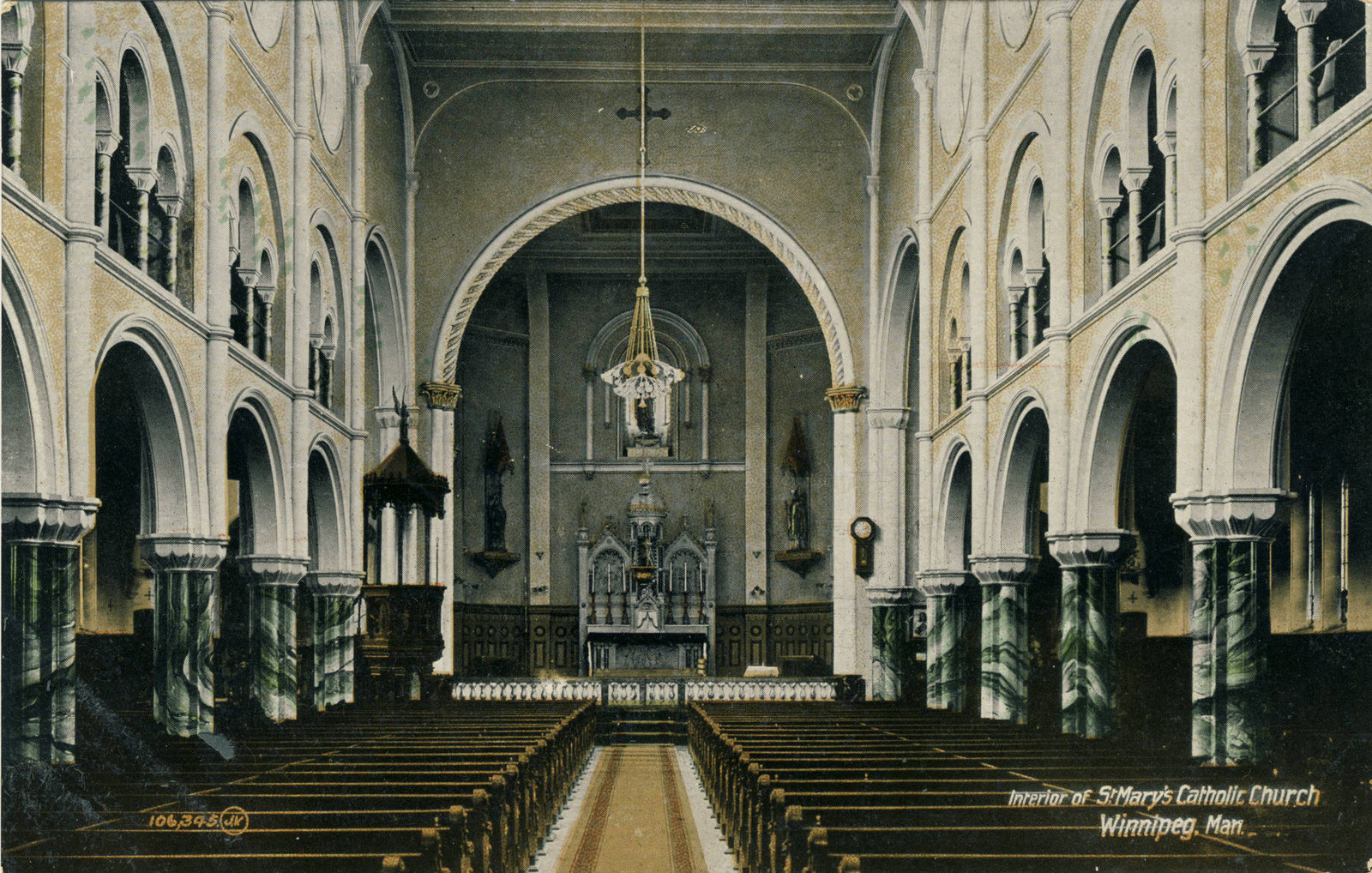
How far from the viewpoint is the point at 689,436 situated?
28.8 metres

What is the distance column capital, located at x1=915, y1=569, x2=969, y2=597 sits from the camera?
17.2m

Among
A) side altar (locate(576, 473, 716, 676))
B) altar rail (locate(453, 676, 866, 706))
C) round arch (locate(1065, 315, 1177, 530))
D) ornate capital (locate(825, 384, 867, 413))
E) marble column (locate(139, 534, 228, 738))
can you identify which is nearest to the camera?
round arch (locate(1065, 315, 1177, 530))

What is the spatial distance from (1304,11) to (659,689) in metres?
15.4

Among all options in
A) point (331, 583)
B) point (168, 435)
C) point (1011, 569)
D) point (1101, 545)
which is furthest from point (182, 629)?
point (1011, 569)

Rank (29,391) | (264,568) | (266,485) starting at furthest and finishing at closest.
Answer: (266,485) → (264,568) → (29,391)

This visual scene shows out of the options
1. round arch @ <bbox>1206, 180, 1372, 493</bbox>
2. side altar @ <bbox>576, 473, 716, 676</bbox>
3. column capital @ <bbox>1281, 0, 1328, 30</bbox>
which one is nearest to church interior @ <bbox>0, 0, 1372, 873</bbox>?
round arch @ <bbox>1206, 180, 1372, 493</bbox>

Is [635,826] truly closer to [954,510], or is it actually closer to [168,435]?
[168,435]

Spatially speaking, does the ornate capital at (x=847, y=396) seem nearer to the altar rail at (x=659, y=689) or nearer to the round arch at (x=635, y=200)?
the round arch at (x=635, y=200)

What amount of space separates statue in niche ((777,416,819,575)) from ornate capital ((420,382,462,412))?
26.9 ft

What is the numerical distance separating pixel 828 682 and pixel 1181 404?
1248cm

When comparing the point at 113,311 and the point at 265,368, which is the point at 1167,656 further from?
the point at 113,311

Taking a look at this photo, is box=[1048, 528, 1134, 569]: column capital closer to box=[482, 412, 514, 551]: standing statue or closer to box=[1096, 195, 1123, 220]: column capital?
box=[1096, 195, 1123, 220]: column capital

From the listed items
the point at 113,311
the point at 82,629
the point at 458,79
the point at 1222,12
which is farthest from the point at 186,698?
the point at 458,79

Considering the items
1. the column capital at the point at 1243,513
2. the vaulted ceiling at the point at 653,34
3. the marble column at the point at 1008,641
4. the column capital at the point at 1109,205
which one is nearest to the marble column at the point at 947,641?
the marble column at the point at 1008,641
